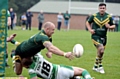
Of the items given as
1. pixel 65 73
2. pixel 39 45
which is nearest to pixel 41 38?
pixel 39 45

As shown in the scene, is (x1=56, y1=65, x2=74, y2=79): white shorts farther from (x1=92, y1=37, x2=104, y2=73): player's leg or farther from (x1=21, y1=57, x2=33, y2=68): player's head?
(x1=92, y1=37, x2=104, y2=73): player's leg

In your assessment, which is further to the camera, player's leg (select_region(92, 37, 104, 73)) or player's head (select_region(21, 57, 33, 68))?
player's leg (select_region(92, 37, 104, 73))

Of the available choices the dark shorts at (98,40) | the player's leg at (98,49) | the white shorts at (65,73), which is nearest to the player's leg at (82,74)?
the white shorts at (65,73)

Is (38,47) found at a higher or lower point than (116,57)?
higher

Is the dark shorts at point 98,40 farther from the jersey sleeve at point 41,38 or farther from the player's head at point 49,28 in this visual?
the jersey sleeve at point 41,38

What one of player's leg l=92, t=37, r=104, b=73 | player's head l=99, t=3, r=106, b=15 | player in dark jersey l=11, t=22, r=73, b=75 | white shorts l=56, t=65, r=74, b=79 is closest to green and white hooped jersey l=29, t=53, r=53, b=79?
white shorts l=56, t=65, r=74, b=79

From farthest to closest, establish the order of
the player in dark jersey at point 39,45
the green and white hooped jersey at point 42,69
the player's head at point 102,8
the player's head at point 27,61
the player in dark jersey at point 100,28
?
the player in dark jersey at point 100,28, the player's head at point 102,8, the player's head at point 27,61, the green and white hooped jersey at point 42,69, the player in dark jersey at point 39,45

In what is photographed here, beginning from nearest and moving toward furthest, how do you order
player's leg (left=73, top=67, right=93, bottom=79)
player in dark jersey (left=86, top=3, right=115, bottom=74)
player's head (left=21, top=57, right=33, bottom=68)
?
player's leg (left=73, top=67, right=93, bottom=79) → player's head (left=21, top=57, right=33, bottom=68) → player in dark jersey (left=86, top=3, right=115, bottom=74)

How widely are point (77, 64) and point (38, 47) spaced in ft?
20.5

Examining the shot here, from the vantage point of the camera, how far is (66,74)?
30.7ft

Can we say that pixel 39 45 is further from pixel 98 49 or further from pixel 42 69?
pixel 98 49

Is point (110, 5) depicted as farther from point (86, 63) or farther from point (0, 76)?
point (0, 76)

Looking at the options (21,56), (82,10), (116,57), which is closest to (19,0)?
(82,10)

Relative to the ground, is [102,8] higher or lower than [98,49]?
higher
